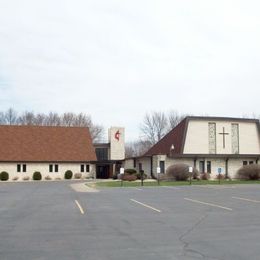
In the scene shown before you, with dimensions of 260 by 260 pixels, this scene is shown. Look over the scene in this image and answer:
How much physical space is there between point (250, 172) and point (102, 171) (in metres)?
24.6

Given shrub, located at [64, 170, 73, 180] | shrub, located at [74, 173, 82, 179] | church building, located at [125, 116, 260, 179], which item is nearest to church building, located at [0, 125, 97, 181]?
shrub, located at [74, 173, 82, 179]

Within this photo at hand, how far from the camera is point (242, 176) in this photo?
4969cm

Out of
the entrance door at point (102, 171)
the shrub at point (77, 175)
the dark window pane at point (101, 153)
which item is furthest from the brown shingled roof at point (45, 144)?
the dark window pane at point (101, 153)

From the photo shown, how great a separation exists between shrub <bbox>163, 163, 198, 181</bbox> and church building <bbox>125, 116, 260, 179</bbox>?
192cm

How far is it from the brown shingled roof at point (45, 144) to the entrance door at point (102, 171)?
110 inches

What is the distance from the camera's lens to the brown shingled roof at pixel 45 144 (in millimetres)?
61844

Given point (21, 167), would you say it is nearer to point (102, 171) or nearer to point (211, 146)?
point (102, 171)

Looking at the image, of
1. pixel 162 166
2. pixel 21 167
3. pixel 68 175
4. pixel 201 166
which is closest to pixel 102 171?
pixel 68 175

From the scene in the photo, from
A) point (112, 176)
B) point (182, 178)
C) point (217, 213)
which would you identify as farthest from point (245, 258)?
point (112, 176)

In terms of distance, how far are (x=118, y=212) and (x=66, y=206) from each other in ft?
11.2

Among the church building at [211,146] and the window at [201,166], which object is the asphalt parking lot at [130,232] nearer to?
the church building at [211,146]

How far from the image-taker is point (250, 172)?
48156 millimetres

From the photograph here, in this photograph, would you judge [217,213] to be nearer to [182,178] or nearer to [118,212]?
[118,212]

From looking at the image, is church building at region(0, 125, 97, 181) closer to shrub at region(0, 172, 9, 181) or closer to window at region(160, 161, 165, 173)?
shrub at region(0, 172, 9, 181)
